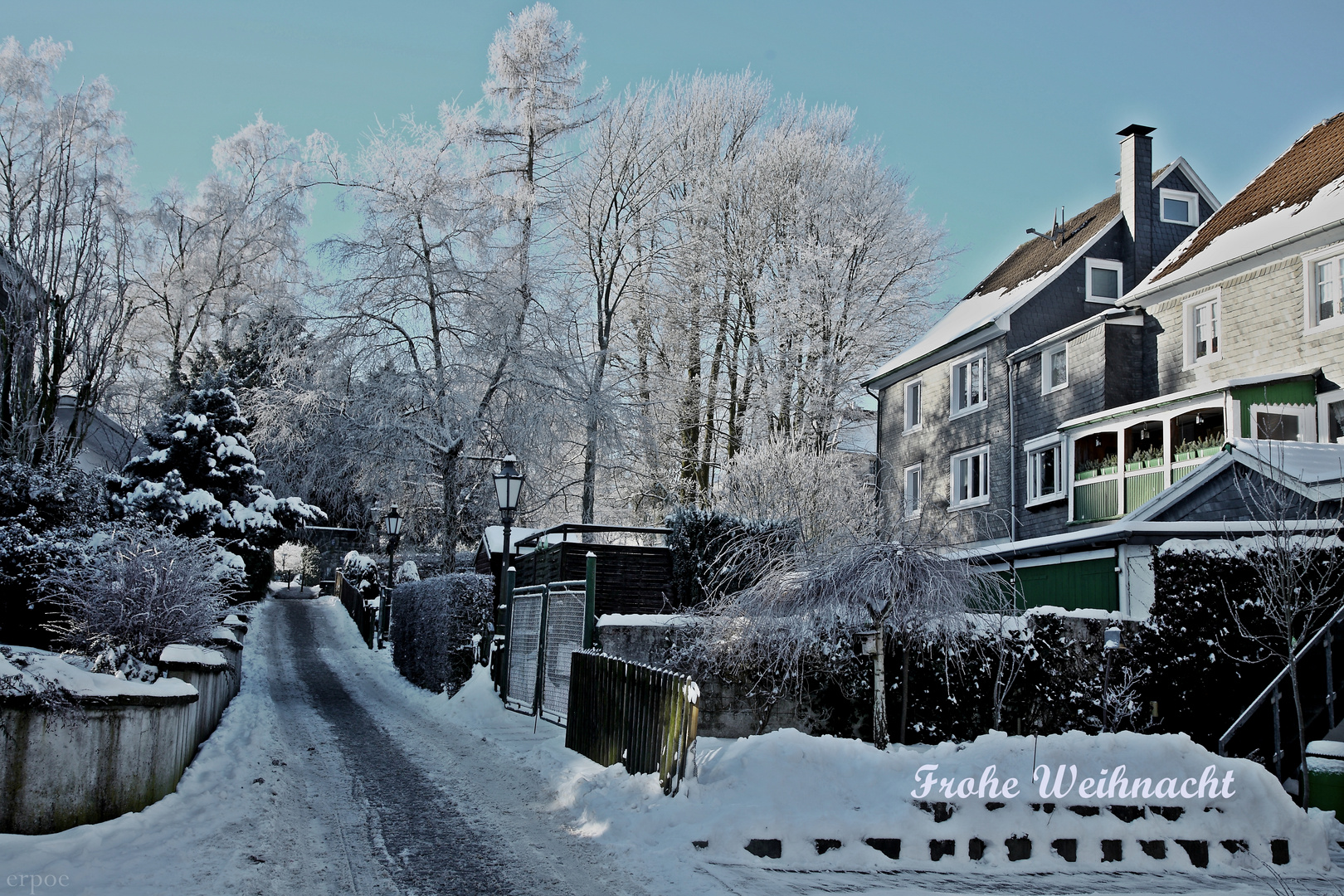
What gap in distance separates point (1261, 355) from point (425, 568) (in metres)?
23.5

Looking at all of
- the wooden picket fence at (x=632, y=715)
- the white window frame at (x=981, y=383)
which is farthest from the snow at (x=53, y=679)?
the white window frame at (x=981, y=383)

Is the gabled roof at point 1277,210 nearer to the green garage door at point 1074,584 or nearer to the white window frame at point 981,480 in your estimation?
the white window frame at point 981,480

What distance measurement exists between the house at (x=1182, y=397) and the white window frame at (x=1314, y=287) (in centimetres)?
2

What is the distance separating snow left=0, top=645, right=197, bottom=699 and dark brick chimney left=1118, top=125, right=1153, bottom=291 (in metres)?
23.5

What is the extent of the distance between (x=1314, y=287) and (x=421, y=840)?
57.7ft

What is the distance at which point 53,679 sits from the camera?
21.7 feet

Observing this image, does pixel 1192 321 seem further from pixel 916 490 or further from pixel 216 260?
pixel 216 260

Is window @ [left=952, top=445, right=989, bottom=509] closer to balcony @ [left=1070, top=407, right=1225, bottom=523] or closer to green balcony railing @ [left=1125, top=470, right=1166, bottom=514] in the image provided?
balcony @ [left=1070, top=407, right=1225, bottom=523]

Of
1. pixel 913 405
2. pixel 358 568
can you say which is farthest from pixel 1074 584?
pixel 358 568

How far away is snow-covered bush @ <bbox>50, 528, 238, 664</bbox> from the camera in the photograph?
921 cm

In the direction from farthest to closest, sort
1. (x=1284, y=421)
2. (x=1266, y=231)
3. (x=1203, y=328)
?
(x=1203, y=328) < (x=1266, y=231) < (x=1284, y=421)

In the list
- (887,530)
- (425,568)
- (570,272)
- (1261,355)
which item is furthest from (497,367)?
(1261,355)

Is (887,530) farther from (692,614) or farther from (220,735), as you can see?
(220,735)

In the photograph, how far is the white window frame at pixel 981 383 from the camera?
81.9 ft
